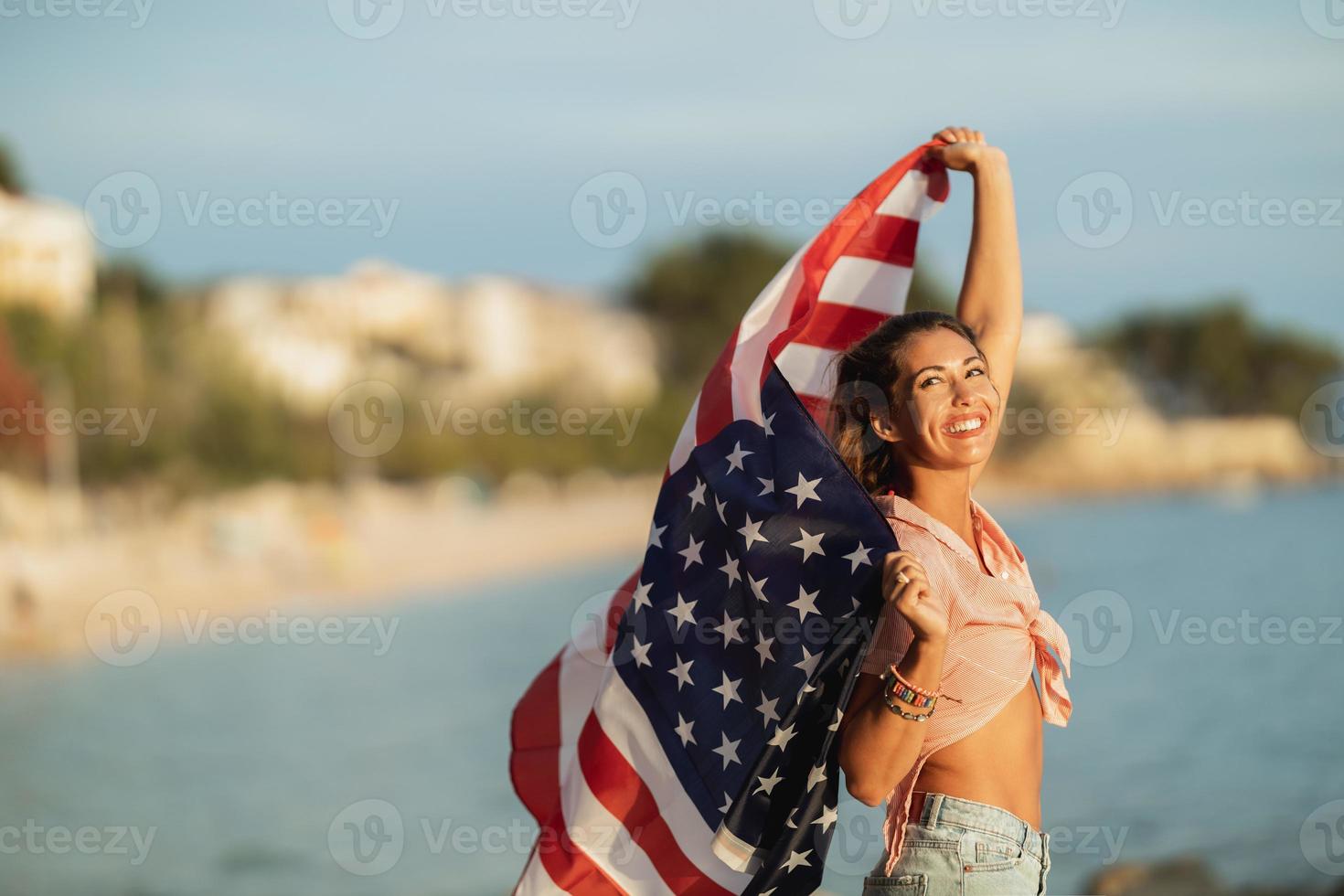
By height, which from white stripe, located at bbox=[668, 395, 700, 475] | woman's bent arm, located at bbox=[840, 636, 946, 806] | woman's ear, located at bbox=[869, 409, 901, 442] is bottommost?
woman's bent arm, located at bbox=[840, 636, 946, 806]

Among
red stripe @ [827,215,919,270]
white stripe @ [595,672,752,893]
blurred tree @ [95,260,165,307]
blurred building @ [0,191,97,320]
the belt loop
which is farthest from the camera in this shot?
blurred tree @ [95,260,165,307]

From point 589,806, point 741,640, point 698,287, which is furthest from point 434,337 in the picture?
point 741,640

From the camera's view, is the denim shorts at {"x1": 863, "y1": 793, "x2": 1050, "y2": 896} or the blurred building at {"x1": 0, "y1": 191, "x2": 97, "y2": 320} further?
the blurred building at {"x1": 0, "y1": 191, "x2": 97, "y2": 320}

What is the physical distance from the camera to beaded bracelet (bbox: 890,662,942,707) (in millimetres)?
1748

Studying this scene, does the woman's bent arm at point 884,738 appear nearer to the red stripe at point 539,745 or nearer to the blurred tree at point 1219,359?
the red stripe at point 539,745

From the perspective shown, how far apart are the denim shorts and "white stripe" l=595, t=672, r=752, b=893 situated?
344mm

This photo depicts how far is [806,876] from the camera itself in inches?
78.8

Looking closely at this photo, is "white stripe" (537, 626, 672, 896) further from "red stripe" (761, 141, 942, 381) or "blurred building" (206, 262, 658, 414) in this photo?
"blurred building" (206, 262, 658, 414)

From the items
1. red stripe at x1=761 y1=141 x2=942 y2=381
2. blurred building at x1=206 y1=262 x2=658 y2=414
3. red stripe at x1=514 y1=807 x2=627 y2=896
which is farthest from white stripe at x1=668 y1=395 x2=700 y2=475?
blurred building at x1=206 y1=262 x2=658 y2=414

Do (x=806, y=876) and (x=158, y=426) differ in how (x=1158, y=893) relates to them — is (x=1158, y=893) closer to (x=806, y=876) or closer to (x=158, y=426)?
(x=806, y=876)

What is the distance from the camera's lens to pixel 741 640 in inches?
84.4

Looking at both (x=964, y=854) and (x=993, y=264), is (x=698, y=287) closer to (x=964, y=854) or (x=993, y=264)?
(x=993, y=264)

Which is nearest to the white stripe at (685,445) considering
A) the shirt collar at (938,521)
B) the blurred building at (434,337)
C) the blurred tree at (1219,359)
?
the shirt collar at (938,521)

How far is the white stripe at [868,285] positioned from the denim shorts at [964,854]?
1071 mm
